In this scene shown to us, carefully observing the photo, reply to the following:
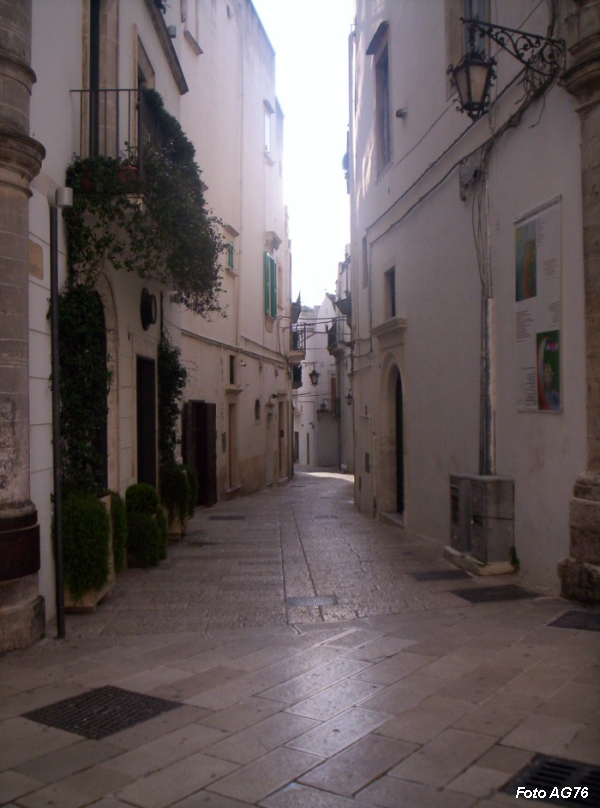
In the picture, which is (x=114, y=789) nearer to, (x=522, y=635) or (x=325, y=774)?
(x=325, y=774)

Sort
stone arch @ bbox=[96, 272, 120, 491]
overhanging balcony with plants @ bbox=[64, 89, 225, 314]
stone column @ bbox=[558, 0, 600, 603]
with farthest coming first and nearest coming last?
stone arch @ bbox=[96, 272, 120, 491] → overhanging balcony with plants @ bbox=[64, 89, 225, 314] → stone column @ bbox=[558, 0, 600, 603]

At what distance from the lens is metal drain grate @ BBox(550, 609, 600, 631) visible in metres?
5.37

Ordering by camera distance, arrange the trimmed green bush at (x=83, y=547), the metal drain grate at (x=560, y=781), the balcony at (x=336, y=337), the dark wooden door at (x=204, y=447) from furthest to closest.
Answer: the balcony at (x=336, y=337) < the dark wooden door at (x=204, y=447) < the trimmed green bush at (x=83, y=547) < the metal drain grate at (x=560, y=781)

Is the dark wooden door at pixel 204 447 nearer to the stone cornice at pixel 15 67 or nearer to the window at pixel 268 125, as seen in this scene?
the stone cornice at pixel 15 67

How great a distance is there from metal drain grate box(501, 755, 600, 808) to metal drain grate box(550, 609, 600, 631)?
2.17 metres

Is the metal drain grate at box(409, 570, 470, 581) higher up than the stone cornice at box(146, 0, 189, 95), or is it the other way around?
the stone cornice at box(146, 0, 189, 95)

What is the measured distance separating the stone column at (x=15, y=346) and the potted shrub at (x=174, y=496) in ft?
16.5

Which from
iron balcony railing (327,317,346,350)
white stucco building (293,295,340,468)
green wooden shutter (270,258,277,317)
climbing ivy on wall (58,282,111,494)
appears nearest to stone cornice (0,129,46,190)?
climbing ivy on wall (58,282,111,494)

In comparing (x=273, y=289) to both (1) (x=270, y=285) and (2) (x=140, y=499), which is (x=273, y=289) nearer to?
(1) (x=270, y=285)

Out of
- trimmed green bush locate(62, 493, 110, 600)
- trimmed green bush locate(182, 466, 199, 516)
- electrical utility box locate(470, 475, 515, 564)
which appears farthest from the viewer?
trimmed green bush locate(182, 466, 199, 516)

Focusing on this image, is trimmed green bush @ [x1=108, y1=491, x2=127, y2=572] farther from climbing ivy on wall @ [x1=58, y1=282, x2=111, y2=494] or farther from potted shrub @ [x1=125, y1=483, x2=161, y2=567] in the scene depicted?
potted shrub @ [x1=125, y1=483, x2=161, y2=567]

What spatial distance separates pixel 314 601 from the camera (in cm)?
669

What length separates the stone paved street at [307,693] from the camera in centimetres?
323

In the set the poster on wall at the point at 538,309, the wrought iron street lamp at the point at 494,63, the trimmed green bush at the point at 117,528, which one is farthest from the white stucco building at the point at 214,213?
the poster on wall at the point at 538,309
